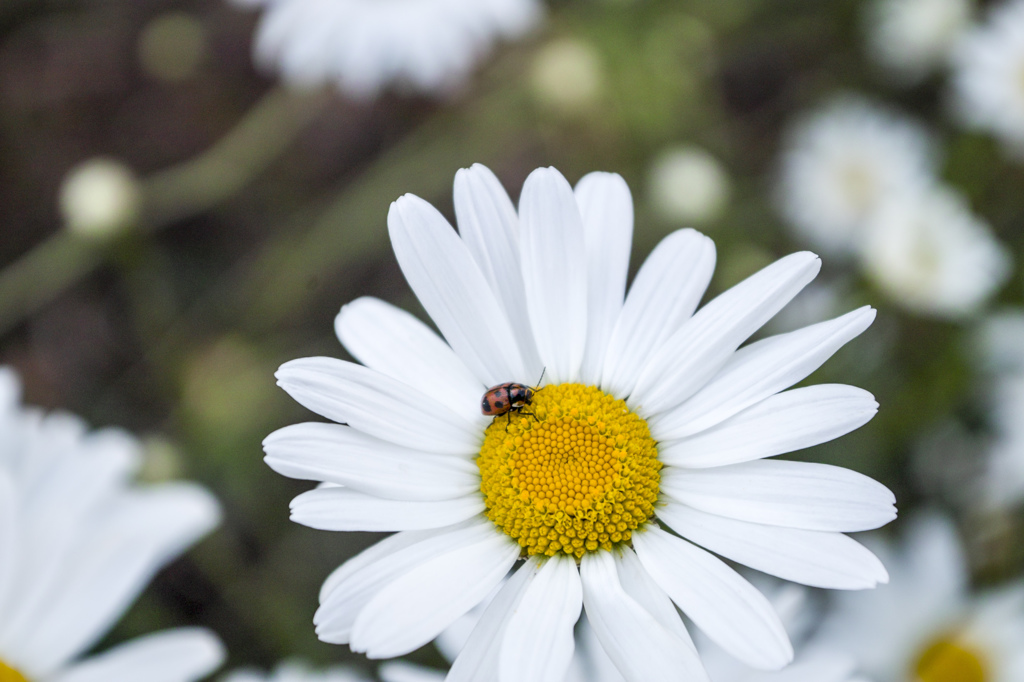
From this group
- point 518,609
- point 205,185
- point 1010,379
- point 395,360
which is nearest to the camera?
point 518,609

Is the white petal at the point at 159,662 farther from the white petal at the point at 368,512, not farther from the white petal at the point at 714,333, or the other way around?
the white petal at the point at 714,333

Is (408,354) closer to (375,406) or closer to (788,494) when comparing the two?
(375,406)

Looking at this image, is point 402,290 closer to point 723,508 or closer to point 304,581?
point 304,581

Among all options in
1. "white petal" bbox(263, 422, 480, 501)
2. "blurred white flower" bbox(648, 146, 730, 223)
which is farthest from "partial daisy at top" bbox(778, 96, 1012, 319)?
"white petal" bbox(263, 422, 480, 501)

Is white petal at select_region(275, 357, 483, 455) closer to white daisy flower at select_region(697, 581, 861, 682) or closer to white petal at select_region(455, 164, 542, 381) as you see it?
white petal at select_region(455, 164, 542, 381)

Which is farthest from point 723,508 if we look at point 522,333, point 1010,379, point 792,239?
point 792,239
